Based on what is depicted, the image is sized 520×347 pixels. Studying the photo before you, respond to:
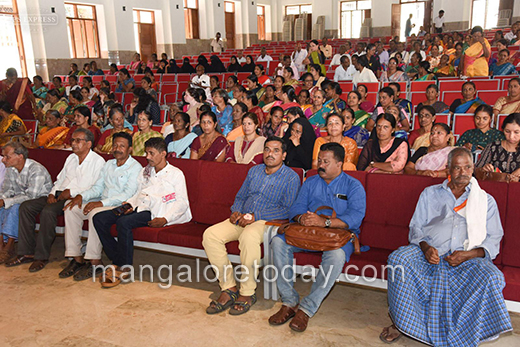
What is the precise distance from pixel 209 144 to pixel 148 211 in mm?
956

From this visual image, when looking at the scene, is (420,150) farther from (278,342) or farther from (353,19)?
(353,19)

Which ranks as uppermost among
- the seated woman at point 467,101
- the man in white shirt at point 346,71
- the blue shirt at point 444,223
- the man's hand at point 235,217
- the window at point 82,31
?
the window at point 82,31

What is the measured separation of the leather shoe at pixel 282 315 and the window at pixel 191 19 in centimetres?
1678

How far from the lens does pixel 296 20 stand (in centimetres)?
2173

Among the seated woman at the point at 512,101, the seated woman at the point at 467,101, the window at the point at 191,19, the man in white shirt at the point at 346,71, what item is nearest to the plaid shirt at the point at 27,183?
the seated woman at the point at 467,101

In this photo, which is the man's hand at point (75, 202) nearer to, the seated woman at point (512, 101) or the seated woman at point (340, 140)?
the seated woman at point (340, 140)

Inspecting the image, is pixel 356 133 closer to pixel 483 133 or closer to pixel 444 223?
pixel 483 133

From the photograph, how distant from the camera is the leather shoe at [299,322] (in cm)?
256

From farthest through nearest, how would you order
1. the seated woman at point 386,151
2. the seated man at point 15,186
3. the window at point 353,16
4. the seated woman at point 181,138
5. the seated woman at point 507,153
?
the window at point 353,16 < the seated woman at point 181,138 < the seated man at point 15,186 < the seated woman at point 386,151 < the seated woman at point 507,153

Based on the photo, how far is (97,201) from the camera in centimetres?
355

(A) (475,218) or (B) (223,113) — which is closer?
(A) (475,218)

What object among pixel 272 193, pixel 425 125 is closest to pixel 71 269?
pixel 272 193

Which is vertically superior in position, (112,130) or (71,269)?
(112,130)

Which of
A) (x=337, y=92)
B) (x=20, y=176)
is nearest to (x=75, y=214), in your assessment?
(x=20, y=176)
